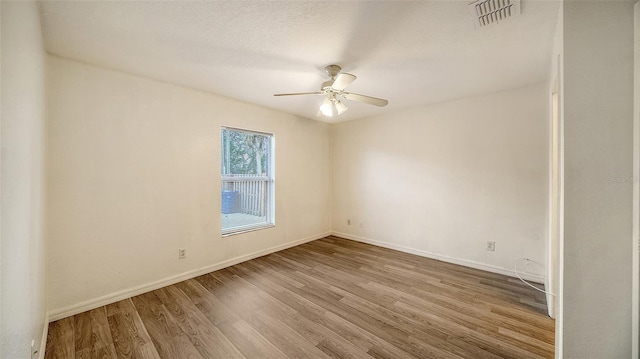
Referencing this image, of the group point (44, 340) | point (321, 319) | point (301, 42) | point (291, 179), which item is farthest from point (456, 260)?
point (44, 340)

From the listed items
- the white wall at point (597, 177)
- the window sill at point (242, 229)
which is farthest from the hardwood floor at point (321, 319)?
the white wall at point (597, 177)

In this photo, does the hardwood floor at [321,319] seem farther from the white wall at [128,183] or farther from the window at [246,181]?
the window at [246,181]

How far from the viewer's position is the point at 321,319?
206 centimetres

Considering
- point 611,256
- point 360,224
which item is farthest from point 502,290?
point 360,224

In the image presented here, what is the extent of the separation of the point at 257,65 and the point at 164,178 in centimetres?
169

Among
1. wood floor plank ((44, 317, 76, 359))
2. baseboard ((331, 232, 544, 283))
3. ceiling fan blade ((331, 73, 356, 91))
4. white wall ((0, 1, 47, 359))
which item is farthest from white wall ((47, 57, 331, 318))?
baseboard ((331, 232, 544, 283))

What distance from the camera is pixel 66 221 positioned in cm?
209

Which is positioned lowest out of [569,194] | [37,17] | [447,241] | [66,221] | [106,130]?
[447,241]

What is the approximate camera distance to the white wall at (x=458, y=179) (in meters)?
2.80

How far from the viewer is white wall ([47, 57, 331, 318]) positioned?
2.08 metres

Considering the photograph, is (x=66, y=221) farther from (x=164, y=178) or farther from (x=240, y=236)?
(x=240, y=236)

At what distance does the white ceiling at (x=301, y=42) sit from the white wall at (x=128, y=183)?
0.91ft

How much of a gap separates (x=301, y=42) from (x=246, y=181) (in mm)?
2341

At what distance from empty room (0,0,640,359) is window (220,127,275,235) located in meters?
0.03
